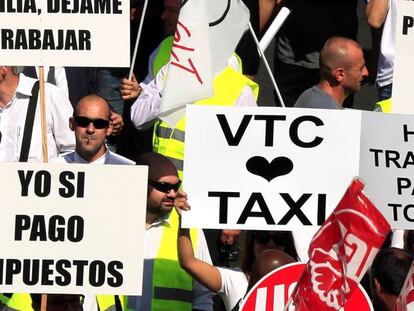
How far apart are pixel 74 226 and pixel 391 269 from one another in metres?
1.58

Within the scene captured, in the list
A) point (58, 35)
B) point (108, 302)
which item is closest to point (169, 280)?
point (108, 302)

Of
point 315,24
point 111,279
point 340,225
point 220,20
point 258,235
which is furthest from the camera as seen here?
point 315,24

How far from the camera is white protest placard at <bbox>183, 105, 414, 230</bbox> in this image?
8938mm

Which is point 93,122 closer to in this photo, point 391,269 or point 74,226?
point 74,226

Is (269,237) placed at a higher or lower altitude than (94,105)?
lower

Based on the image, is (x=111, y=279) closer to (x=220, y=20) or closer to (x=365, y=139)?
(x=365, y=139)

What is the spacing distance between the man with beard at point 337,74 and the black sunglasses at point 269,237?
2.77 ft

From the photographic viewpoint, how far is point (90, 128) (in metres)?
10.0

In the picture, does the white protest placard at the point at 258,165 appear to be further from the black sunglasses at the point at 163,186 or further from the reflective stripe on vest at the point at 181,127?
the reflective stripe on vest at the point at 181,127

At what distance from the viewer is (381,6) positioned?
11.2 meters

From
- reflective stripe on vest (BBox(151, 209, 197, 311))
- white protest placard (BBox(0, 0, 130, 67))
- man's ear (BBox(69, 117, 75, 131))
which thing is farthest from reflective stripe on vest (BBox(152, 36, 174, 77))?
white protest placard (BBox(0, 0, 130, 67))

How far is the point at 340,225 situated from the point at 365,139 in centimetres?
160

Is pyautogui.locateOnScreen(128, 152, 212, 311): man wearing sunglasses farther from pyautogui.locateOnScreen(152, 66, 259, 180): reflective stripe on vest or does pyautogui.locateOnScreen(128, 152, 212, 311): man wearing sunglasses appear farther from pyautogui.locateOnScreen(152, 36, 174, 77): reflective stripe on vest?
pyautogui.locateOnScreen(152, 36, 174, 77): reflective stripe on vest

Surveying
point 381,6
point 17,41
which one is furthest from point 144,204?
point 381,6
